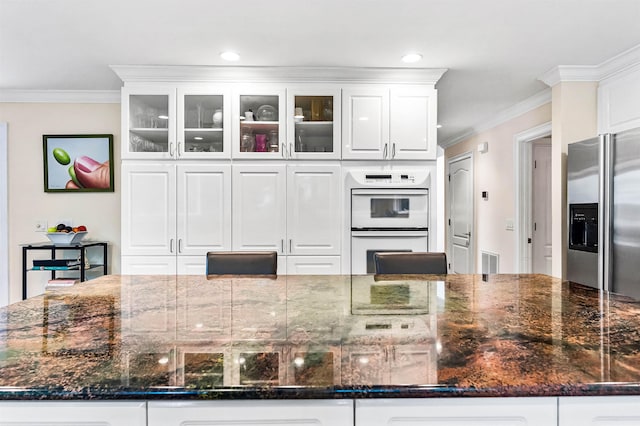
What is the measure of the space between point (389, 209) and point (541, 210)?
7.61ft

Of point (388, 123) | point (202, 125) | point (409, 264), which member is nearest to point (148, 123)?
point (202, 125)

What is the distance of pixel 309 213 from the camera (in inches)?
129

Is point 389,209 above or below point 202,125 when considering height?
below

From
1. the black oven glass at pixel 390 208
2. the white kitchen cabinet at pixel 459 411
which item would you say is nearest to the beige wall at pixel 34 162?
the black oven glass at pixel 390 208

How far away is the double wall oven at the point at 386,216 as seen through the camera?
3.29 metres

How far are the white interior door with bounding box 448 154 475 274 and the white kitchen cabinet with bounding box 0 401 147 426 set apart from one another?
557 cm

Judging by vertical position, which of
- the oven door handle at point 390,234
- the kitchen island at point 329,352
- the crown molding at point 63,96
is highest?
the crown molding at point 63,96

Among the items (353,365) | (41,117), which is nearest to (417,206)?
(353,365)

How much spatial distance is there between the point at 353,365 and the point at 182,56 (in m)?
2.90

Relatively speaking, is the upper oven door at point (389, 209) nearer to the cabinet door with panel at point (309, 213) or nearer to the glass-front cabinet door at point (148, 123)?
the cabinet door with panel at point (309, 213)

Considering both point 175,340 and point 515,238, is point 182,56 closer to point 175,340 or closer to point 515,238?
point 175,340

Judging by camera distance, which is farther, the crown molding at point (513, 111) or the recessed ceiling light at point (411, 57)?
the crown molding at point (513, 111)

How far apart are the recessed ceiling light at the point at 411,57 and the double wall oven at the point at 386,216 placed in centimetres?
88

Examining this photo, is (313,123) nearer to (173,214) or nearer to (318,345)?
(173,214)
